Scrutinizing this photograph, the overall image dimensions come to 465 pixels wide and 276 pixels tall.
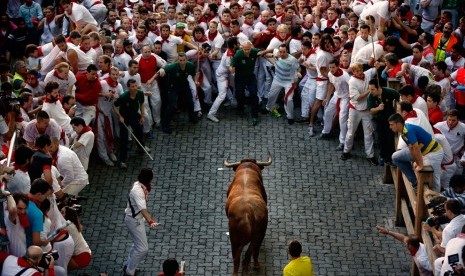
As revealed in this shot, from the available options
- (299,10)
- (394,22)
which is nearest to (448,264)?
(394,22)

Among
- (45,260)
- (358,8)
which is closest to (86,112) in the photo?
(45,260)

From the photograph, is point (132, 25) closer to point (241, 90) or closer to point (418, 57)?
point (241, 90)

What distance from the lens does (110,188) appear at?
685 inches

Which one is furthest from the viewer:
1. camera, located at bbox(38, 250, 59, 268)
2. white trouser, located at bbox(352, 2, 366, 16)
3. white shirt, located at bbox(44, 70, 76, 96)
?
white trouser, located at bbox(352, 2, 366, 16)

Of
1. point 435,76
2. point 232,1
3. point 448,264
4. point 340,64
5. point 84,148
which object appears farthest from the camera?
point 232,1

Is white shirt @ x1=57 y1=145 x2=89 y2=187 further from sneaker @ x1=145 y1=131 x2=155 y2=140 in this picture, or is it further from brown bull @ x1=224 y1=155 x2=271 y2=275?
sneaker @ x1=145 y1=131 x2=155 y2=140

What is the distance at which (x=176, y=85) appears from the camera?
64.1ft

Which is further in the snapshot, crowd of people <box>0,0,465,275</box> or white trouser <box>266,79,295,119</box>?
white trouser <box>266,79,295,119</box>

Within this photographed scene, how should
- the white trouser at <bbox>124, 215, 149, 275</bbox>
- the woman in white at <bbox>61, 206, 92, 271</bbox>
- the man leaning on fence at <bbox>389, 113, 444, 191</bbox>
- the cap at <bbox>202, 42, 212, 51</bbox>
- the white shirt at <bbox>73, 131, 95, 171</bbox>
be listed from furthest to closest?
the cap at <bbox>202, 42, 212, 51</bbox>
the white shirt at <bbox>73, 131, 95, 171</bbox>
the man leaning on fence at <bbox>389, 113, 444, 191</bbox>
the white trouser at <bbox>124, 215, 149, 275</bbox>
the woman in white at <bbox>61, 206, 92, 271</bbox>

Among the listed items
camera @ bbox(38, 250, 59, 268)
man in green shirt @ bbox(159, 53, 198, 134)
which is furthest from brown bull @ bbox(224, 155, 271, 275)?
man in green shirt @ bbox(159, 53, 198, 134)

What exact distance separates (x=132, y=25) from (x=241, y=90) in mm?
3184

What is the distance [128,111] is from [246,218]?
482 centimetres

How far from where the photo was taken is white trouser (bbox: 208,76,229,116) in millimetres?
20000

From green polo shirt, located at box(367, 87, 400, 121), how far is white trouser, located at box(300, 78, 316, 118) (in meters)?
2.10
